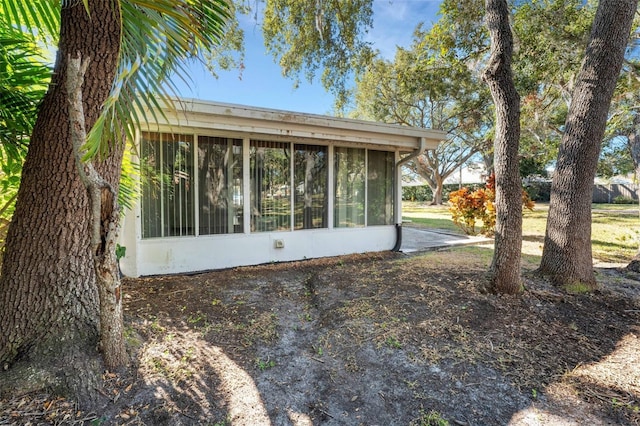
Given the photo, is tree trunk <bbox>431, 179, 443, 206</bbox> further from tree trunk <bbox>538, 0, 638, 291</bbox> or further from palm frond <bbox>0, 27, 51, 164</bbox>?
palm frond <bbox>0, 27, 51, 164</bbox>

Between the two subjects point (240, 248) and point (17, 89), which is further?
point (240, 248)

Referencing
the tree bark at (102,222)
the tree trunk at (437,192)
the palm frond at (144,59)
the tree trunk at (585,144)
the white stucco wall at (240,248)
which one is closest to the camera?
the palm frond at (144,59)

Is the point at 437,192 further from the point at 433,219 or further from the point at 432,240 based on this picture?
the point at 432,240

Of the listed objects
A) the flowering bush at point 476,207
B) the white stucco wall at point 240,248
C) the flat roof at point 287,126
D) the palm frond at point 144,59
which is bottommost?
the white stucco wall at point 240,248

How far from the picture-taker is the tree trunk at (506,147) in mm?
4020

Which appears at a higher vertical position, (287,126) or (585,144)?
(287,126)

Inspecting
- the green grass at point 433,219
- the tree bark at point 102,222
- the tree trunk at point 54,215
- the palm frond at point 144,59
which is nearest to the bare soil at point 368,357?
the tree bark at point 102,222

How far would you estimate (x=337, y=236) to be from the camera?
6637 millimetres

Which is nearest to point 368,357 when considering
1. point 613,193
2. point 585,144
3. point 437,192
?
point 585,144

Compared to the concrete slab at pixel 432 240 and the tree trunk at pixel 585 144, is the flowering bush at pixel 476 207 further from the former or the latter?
the tree trunk at pixel 585 144

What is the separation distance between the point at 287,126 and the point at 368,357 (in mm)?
3773

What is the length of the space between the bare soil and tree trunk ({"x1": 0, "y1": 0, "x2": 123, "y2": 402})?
0.44 metres

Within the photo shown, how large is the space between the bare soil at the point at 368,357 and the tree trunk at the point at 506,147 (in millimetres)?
446

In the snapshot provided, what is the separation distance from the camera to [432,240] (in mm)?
9008
